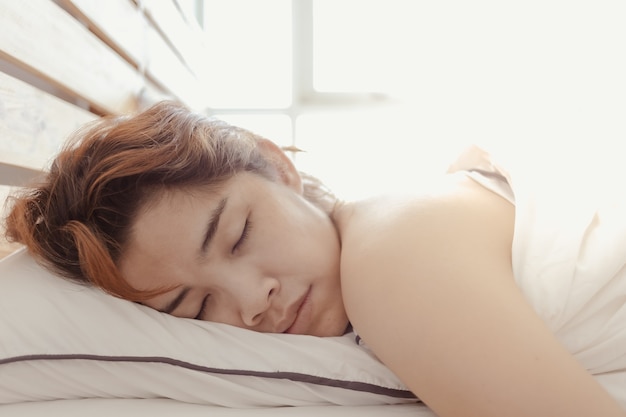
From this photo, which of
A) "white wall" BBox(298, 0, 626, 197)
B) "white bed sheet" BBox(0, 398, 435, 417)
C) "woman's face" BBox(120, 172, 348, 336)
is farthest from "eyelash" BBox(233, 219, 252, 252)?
"white wall" BBox(298, 0, 626, 197)

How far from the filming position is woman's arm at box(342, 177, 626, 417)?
0.69 meters

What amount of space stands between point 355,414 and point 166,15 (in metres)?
2.02

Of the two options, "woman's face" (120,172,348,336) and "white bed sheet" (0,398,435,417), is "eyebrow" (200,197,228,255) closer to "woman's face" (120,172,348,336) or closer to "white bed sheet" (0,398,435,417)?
"woman's face" (120,172,348,336)

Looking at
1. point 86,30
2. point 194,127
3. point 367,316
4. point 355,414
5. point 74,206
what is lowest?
point 355,414

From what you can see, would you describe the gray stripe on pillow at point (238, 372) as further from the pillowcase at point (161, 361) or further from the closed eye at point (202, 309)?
the closed eye at point (202, 309)

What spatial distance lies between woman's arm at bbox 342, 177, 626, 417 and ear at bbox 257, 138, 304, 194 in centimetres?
28

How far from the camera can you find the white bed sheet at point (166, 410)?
86cm

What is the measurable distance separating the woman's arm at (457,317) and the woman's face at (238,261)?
5.4 inches

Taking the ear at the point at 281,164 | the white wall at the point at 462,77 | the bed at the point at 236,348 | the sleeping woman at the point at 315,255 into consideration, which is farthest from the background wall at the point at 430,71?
the bed at the point at 236,348

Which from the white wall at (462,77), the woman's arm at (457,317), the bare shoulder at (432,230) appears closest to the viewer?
the woman's arm at (457,317)

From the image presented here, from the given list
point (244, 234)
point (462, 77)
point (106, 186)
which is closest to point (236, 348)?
point (244, 234)

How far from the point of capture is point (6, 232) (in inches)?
41.6

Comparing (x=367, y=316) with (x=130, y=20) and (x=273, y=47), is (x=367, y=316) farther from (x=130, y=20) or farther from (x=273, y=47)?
(x=273, y=47)

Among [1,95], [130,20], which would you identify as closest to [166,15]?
[130,20]
